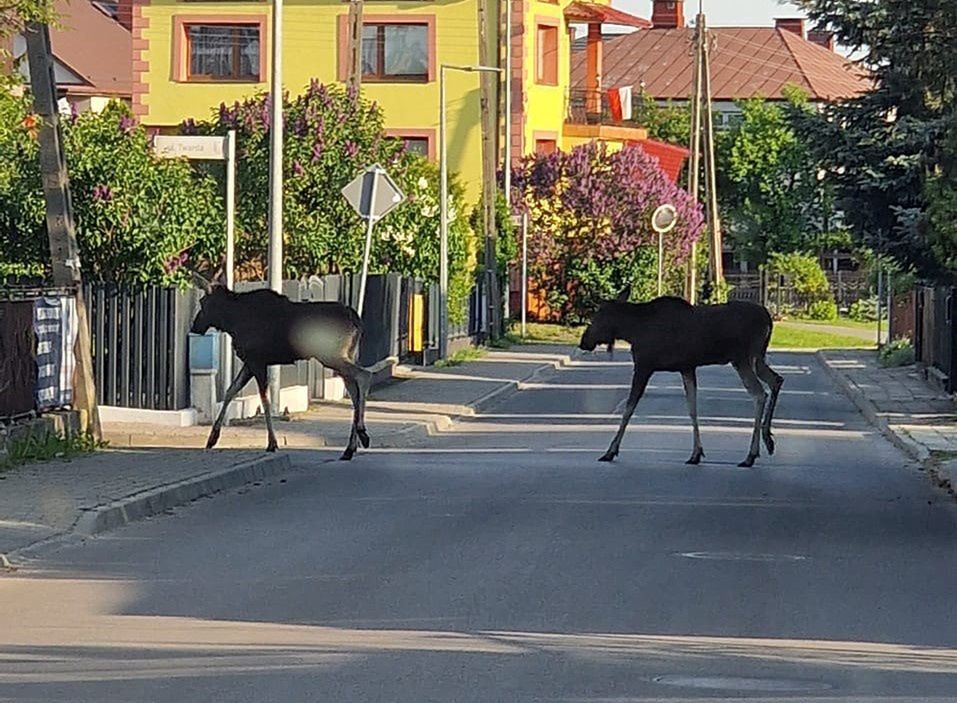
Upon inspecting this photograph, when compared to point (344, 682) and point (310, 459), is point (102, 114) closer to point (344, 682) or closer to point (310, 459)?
point (310, 459)

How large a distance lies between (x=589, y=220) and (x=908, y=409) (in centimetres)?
3025

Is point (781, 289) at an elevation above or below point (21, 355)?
above

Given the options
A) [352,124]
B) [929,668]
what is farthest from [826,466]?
[352,124]

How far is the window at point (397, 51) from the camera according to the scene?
186 ft

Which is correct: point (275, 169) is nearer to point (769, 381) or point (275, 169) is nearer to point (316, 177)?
point (769, 381)

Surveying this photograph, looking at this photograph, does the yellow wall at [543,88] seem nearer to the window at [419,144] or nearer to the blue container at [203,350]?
the window at [419,144]

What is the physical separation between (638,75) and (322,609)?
3823 inches

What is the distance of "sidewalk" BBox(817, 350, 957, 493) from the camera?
22253 millimetres

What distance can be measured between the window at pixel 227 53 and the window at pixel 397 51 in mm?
3327

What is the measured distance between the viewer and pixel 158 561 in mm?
→ 12867

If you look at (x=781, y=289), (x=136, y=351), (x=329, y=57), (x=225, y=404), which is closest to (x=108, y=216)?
(x=136, y=351)

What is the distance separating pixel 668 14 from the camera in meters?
117

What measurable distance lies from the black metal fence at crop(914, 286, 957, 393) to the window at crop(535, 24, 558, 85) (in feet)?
73.2

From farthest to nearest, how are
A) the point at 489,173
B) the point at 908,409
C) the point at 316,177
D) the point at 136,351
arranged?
the point at 489,173 → the point at 316,177 → the point at 908,409 → the point at 136,351
